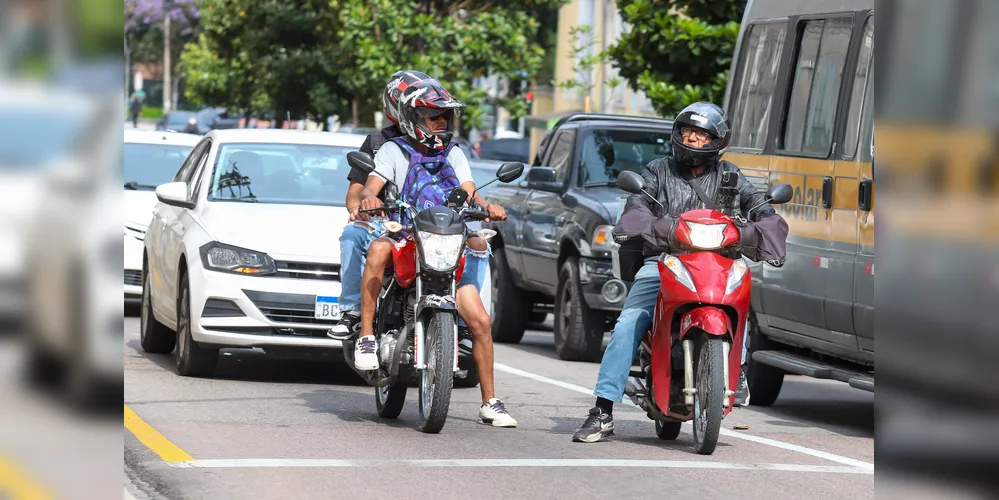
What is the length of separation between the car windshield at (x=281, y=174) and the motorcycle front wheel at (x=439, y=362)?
3251 mm

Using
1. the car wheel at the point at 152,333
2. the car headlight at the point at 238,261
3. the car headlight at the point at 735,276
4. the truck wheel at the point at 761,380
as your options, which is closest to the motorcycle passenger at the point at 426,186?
the car headlight at the point at 735,276

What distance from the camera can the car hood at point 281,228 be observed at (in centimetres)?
983

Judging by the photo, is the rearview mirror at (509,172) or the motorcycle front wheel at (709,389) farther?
the rearview mirror at (509,172)

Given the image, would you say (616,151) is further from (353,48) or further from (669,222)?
(353,48)

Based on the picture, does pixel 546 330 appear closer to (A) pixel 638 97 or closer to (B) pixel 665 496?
(B) pixel 665 496

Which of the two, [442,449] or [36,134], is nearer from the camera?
[36,134]

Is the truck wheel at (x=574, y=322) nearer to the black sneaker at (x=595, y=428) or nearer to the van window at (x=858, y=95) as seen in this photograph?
the van window at (x=858, y=95)

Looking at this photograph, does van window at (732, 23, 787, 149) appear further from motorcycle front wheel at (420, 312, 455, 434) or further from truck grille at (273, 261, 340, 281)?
motorcycle front wheel at (420, 312, 455, 434)

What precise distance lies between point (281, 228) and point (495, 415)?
2505 mm

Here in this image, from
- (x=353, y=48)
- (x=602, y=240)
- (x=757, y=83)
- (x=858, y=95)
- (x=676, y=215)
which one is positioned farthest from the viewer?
(x=353, y=48)

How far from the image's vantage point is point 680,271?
723cm

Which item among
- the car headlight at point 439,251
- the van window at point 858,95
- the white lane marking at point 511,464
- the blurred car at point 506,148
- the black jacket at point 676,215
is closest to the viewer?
the white lane marking at point 511,464

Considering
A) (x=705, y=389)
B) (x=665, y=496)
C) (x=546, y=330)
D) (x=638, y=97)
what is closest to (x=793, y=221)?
(x=705, y=389)

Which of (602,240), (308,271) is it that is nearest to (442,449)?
(308,271)
